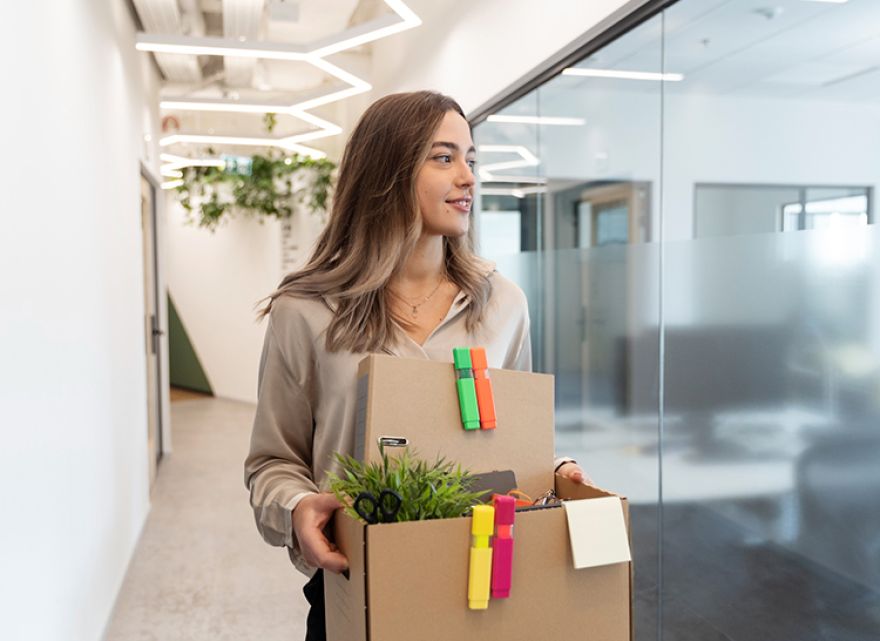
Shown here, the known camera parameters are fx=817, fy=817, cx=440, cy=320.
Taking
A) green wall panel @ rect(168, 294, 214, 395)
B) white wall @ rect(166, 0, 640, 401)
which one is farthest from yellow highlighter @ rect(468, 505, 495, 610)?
green wall panel @ rect(168, 294, 214, 395)

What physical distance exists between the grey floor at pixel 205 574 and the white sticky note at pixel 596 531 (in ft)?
9.09

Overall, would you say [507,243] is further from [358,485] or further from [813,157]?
[358,485]

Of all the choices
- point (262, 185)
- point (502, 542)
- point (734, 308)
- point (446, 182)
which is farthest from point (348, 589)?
point (262, 185)

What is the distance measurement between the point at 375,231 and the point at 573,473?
522 millimetres

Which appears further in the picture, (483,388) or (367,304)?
(367,304)

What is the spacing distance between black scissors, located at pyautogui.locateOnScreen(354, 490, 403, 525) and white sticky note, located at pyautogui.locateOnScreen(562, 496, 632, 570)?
204 mm

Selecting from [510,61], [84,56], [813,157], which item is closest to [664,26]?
[813,157]

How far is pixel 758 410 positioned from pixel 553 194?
5.84 ft

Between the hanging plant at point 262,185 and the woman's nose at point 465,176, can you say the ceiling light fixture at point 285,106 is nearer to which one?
the hanging plant at point 262,185

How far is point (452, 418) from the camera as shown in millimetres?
1127

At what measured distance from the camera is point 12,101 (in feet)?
6.98

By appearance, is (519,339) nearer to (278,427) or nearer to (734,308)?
(278,427)

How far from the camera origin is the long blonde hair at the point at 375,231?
1.32 metres

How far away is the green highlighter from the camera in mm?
1116
